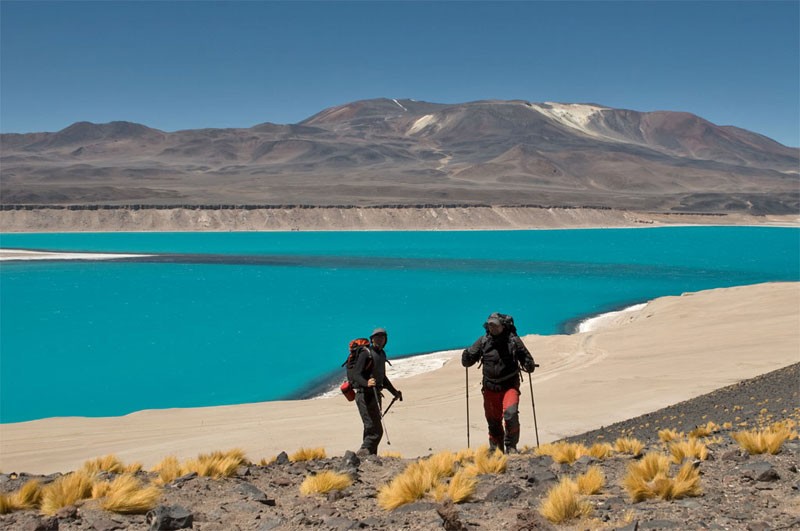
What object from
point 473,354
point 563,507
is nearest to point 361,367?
point 473,354

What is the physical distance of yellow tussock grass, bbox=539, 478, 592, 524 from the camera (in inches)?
209

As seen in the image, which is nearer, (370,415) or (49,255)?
(370,415)

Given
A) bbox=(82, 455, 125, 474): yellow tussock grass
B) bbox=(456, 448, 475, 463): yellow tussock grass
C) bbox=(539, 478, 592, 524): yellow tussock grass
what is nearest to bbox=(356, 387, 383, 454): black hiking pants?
bbox=(456, 448, 475, 463): yellow tussock grass

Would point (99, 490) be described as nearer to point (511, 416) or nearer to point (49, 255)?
point (511, 416)

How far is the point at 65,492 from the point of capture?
6.20 metres

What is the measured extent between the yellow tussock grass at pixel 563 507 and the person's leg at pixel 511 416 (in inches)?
99.5

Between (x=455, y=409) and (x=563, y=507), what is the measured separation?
33.3 feet

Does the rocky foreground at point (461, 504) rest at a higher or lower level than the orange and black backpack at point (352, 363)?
lower

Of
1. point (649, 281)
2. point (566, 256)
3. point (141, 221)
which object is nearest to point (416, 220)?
point (141, 221)

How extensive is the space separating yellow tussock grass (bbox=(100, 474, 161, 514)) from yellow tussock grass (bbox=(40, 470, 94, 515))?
0.24m

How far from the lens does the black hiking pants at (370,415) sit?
8508 millimetres

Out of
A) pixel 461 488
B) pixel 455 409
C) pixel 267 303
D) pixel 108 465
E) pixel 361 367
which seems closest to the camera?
pixel 461 488

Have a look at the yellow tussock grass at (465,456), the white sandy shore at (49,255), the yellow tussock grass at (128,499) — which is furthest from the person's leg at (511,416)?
the white sandy shore at (49,255)

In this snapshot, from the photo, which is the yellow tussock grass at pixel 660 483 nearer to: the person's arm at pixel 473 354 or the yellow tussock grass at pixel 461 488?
the yellow tussock grass at pixel 461 488
